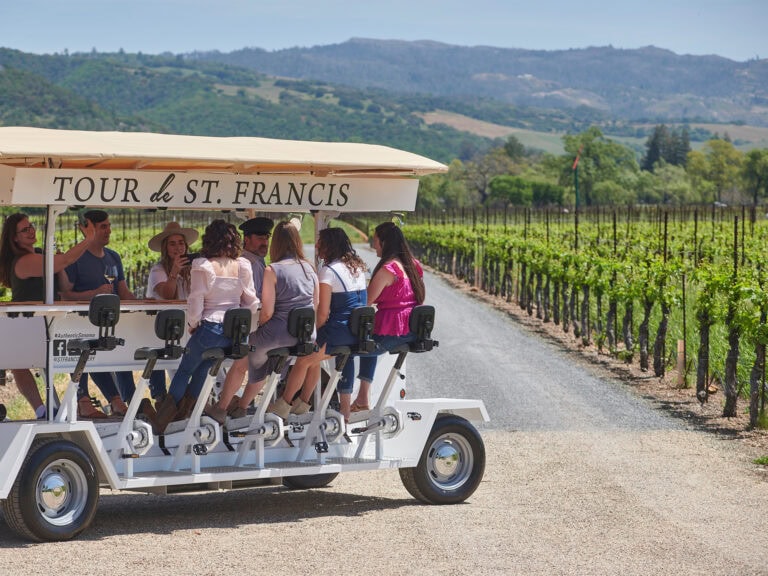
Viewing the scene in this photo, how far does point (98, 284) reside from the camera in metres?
9.27

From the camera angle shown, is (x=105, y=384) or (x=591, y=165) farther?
(x=591, y=165)

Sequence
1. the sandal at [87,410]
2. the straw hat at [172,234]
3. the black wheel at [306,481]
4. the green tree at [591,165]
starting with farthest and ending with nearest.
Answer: the green tree at [591,165] → the black wheel at [306,481] → the straw hat at [172,234] → the sandal at [87,410]

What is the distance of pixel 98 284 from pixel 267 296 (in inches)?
51.3

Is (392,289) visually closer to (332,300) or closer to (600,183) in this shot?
(332,300)

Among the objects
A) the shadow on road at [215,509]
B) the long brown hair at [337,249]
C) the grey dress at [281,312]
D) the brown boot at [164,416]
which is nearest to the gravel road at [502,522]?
the shadow on road at [215,509]

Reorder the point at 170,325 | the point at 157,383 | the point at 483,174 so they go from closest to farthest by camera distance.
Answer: the point at 170,325, the point at 157,383, the point at 483,174

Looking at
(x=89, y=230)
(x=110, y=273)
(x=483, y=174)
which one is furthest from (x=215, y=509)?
(x=483, y=174)

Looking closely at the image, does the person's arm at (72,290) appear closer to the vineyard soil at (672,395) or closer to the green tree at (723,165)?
the vineyard soil at (672,395)

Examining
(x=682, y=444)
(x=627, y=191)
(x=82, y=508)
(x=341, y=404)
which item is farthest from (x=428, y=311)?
(x=627, y=191)

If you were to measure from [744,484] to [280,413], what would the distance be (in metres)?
4.20

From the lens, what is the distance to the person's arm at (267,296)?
884 cm

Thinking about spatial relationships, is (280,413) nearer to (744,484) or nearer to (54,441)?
(54,441)

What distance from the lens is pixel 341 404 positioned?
31.3 feet

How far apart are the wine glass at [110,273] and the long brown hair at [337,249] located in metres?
1.52
